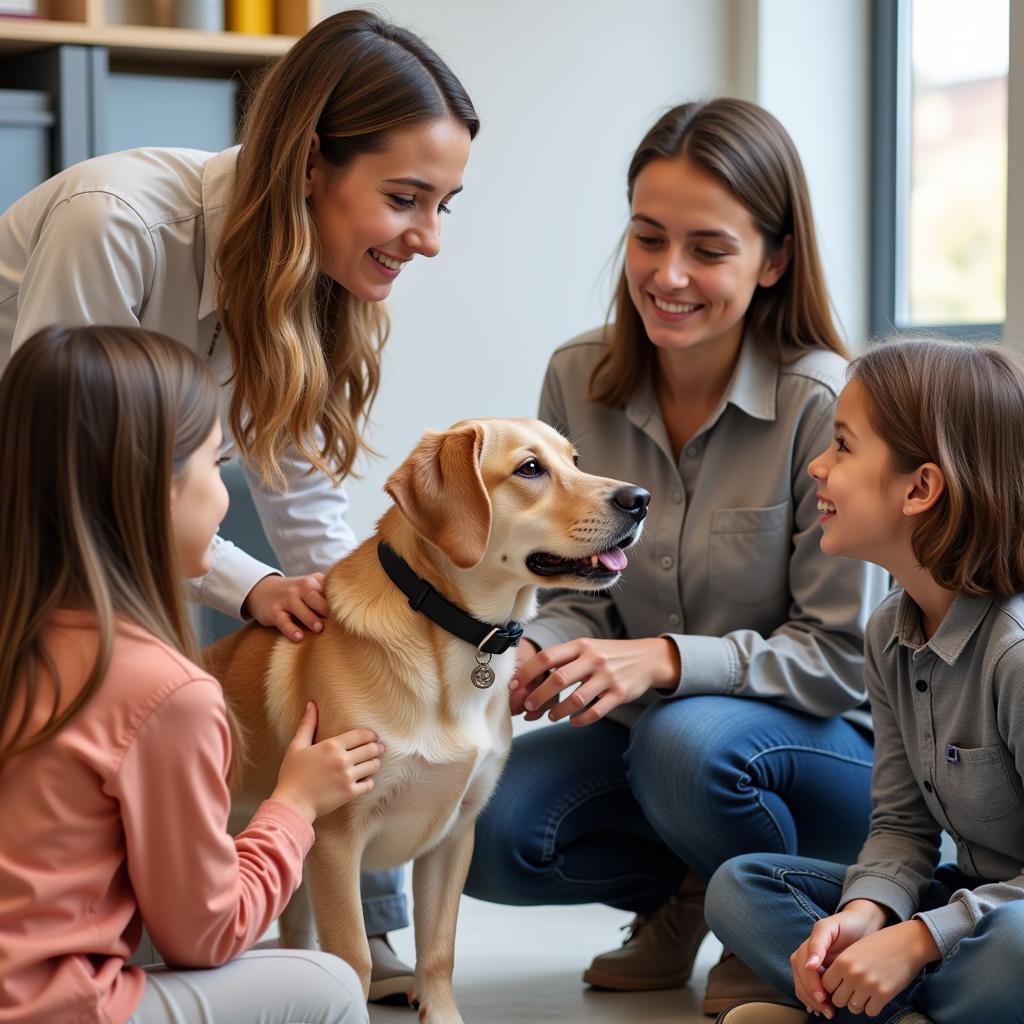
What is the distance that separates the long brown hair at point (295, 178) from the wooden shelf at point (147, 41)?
2.46 ft

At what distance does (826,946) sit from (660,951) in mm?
599

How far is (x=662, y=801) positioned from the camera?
186 cm

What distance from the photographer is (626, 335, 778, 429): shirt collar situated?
199 cm

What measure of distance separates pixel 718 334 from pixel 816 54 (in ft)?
3.89

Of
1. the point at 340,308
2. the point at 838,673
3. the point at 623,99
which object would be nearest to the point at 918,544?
the point at 838,673

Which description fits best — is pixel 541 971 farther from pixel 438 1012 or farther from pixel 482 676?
pixel 482 676

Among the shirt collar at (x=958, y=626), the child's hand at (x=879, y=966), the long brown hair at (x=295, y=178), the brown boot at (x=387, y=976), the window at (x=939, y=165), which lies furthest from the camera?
the window at (x=939, y=165)

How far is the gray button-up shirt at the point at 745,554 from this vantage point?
1.92 m

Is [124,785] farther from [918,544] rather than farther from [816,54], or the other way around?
[816,54]

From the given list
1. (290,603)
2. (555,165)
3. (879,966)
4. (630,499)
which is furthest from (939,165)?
(879,966)

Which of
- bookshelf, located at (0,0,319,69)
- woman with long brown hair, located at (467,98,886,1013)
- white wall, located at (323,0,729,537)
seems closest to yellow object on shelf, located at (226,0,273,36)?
bookshelf, located at (0,0,319,69)

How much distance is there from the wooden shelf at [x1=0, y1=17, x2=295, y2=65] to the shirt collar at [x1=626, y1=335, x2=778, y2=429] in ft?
3.22

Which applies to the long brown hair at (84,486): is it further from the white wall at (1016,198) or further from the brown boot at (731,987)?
the white wall at (1016,198)

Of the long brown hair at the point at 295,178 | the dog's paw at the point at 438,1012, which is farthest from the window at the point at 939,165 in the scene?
the dog's paw at the point at 438,1012
